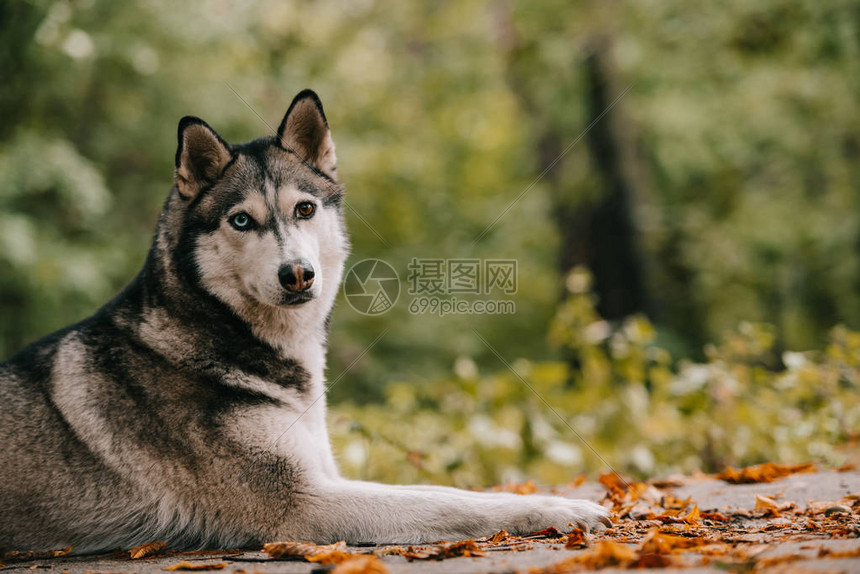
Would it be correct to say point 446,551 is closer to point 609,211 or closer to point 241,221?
point 241,221

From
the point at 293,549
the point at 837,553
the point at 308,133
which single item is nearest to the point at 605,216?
the point at 308,133

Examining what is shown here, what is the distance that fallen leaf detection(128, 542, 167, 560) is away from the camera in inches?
109

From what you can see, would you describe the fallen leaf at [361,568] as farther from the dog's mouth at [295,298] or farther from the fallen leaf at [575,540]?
the dog's mouth at [295,298]

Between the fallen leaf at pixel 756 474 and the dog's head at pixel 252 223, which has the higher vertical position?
the dog's head at pixel 252 223

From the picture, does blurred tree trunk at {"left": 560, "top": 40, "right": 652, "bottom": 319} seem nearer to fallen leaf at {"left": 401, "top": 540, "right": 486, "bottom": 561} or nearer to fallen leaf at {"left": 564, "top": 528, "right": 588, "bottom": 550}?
fallen leaf at {"left": 564, "top": 528, "right": 588, "bottom": 550}

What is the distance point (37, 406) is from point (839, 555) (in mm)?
3266

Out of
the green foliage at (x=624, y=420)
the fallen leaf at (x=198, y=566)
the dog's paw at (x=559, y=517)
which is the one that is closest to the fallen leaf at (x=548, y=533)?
the dog's paw at (x=559, y=517)

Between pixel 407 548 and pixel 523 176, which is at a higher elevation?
pixel 523 176

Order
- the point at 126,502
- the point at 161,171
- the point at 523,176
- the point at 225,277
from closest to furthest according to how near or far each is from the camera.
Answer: the point at 126,502 < the point at 225,277 < the point at 161,171 < the point at 523,176

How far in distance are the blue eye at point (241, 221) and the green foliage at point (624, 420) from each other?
5.94ft

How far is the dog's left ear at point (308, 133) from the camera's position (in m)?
3.46

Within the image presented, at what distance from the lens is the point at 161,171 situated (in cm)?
871

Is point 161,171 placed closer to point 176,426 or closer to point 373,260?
point 373,260

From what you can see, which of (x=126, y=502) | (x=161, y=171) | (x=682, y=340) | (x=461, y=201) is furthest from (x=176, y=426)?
(x=461, y=201)
